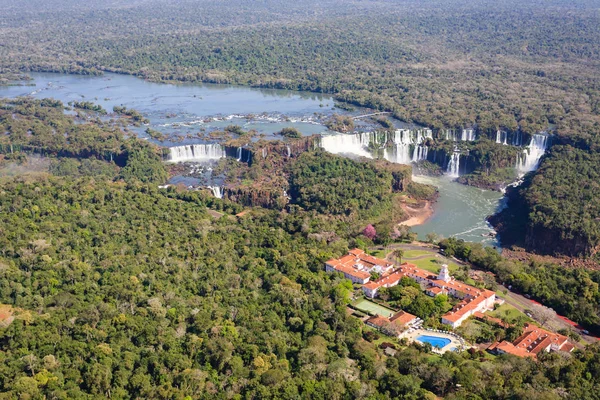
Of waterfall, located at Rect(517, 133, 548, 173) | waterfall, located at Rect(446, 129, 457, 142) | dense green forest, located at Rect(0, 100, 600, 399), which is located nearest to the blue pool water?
dense green forest, located at Rect(0, 100, 600, 399)

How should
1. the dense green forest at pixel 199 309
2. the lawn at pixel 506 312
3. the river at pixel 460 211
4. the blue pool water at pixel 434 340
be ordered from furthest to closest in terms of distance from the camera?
the river at pixel 460 211
the lawn at pixel 506 312
the blue pool water at pixel 434 340
the dense green forest at pixel 199 309

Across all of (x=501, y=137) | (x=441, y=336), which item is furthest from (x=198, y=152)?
(x=441, y=336)

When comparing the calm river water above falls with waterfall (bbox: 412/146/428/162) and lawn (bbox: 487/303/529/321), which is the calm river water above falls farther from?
lawn (bbox: 487/303/529/321)

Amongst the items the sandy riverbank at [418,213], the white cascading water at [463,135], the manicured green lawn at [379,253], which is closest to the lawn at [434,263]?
the manicured green lawn at [379,253]

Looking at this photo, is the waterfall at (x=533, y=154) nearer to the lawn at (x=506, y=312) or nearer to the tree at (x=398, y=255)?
the tree at (x=398, y=255)

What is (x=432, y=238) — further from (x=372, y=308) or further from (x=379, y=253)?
(x=372, y=308)

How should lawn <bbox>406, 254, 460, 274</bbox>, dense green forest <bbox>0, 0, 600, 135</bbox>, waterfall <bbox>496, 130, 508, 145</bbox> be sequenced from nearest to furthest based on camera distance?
lawn <bbox>406, 254, 460, 274</bbox> → waterfall <bbox>496, 130, 508, 145</bbox> → dense green forest <bbox>0, 0, 600, 135</bbox>
